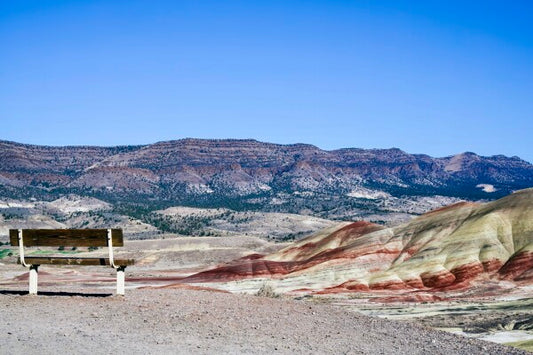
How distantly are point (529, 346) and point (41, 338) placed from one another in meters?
16.1

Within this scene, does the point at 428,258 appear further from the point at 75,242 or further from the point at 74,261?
the point at 75,242

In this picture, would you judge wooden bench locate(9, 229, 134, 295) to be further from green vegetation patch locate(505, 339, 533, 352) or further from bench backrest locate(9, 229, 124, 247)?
green vegetation patch locate(505, 339, 533, 352)

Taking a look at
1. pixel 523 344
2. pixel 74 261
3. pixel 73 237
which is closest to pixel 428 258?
pixel 523 344

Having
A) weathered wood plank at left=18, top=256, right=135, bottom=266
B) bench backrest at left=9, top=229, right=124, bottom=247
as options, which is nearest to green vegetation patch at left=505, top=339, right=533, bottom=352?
weathered wood plank at left=18, top=256, right=135, bottom=266

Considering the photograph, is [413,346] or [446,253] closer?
[413,346]

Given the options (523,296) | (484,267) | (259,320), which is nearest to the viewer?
(259,320)

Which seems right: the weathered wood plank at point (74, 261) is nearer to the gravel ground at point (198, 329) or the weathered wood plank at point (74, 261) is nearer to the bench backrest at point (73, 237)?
the bench backrest at point (73, 237)

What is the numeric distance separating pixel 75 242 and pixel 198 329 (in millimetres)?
4908

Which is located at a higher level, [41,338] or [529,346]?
[41,338]

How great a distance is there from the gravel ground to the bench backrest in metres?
1.28

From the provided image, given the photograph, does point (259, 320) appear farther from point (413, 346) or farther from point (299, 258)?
point (299, 258)

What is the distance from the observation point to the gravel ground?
37.7 ft

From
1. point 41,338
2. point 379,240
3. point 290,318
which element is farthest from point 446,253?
point 41,338

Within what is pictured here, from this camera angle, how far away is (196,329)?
41.6 ft
